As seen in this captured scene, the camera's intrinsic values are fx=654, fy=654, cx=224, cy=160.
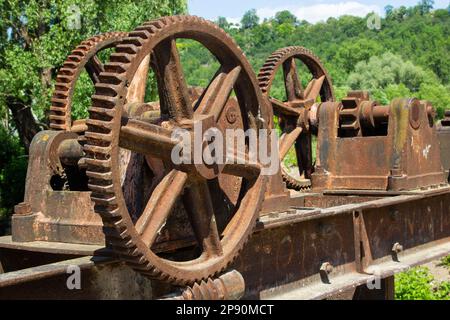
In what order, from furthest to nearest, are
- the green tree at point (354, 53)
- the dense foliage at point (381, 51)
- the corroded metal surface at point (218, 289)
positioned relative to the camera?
the green tree at point (354, 53)
the dense foliage at point (381, 51)
the corroded metal surface at point (218, 289)

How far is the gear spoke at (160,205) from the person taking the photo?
2.65m

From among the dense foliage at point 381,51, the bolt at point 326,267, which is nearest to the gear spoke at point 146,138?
the bolt at point 326,267

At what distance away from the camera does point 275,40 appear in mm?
98125

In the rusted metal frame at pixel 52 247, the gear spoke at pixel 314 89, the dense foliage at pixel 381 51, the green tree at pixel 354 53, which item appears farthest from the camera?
the green tree at pixel 354 53

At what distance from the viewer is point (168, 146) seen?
8.92 feet

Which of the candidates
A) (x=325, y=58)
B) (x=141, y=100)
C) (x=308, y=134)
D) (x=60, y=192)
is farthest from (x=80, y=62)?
(x=325, y=58)

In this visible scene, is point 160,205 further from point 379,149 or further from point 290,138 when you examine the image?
point 290,138

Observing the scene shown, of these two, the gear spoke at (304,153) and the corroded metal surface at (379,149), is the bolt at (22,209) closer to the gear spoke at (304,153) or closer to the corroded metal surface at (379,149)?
the corroded metal surface at (379,149)

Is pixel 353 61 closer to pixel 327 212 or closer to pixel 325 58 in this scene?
pixel 325 58

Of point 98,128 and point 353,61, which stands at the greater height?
point 353,61

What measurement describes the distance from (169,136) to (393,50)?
194 ft

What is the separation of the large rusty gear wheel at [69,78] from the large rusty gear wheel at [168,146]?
1459mm

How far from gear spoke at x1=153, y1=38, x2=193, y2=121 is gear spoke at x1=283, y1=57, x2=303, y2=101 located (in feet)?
11.5

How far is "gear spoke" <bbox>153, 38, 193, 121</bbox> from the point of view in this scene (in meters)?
2.81
